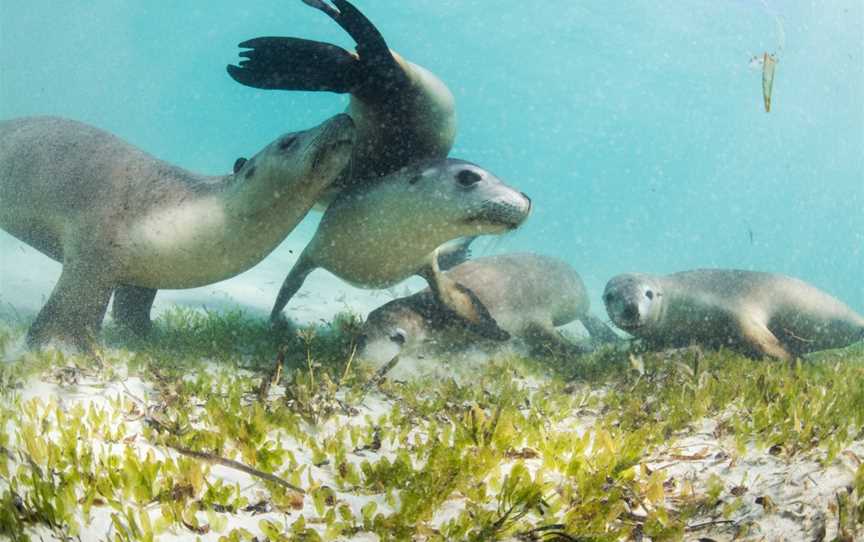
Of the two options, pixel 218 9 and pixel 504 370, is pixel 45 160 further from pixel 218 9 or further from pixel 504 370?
pixel 218 9

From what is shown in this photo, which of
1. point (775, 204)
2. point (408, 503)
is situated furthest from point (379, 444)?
point (775, 204)

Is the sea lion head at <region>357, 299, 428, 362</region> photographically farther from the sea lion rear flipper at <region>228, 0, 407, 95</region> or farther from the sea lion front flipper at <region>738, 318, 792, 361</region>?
the sea lion front flipper at <region>738, 318, 792, 361</region>

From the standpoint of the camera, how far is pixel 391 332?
5410 mm

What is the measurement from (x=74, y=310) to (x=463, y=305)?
139 inches

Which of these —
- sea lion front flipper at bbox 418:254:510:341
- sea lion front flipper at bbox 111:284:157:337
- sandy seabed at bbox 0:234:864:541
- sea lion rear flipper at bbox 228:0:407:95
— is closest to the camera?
sandy seabed at bbox 0:234:864:541

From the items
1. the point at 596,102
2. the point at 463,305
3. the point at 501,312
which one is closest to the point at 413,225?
the point at 463,305

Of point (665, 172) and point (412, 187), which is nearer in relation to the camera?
point (412, 187)

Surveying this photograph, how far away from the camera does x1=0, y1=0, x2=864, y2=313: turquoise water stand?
4850cm

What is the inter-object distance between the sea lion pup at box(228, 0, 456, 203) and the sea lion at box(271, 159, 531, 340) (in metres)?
0.42

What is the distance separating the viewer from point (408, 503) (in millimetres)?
2057

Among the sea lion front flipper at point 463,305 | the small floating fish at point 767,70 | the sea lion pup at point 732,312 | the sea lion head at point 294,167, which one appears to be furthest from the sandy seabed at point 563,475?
the small floating fish at point 767,70

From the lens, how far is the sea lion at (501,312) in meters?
5.49

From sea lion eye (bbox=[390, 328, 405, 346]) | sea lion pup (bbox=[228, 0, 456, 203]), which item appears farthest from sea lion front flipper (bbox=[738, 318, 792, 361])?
sea lion pup (bbox=[228, 0, 456, 203])

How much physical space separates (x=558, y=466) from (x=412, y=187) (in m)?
3.48
